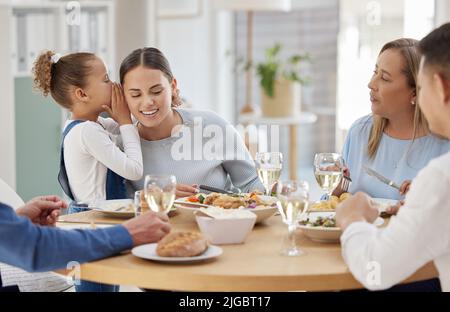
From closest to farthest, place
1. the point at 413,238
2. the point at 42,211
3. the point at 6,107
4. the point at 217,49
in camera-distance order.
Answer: the point at 413,238, the point at 42,211, the point at 6,107, the point at 217,49

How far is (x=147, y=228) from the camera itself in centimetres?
199

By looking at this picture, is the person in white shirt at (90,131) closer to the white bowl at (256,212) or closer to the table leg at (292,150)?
the white bowl at (256,212)

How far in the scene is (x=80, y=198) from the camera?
283 cm

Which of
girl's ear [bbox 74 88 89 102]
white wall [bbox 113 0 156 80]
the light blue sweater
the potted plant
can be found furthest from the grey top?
the potted plant

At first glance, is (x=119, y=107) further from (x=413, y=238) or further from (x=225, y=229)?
(x=413, y=238)

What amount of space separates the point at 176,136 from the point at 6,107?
191 cm

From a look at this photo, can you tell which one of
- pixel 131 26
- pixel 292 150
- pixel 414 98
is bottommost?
pixel 292 150

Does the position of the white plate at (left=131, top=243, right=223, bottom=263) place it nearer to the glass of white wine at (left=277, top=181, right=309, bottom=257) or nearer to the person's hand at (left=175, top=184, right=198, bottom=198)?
the glass of white wine at (left=277, top=181, right=309, bottom=257)

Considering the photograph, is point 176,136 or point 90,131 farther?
point 176,136

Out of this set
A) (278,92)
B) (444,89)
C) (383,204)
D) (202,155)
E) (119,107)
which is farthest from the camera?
(278,92)

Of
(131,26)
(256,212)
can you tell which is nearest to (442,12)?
(131,26)

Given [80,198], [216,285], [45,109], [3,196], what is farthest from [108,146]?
[45,109]

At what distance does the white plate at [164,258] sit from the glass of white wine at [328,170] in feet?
1.88

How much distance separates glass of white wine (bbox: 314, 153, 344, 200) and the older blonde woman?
0.38 m
